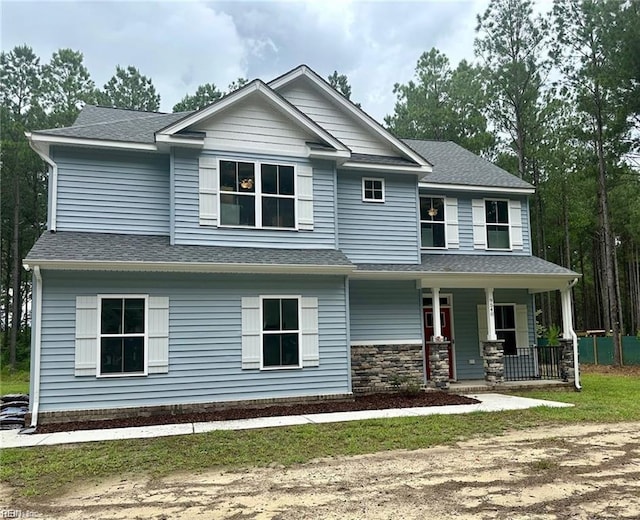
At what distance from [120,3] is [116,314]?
331 inches

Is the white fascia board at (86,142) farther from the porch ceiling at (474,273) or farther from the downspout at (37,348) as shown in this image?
the porch ceiling at (474,273)

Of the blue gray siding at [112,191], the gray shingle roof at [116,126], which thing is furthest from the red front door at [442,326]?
the gray shingle roof at [116,126]

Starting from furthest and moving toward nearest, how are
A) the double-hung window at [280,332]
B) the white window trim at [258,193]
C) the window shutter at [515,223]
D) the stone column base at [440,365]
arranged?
the window shutter at [515,223]
the stone column base at [440,365]
the white window trim at [258,193]
the double-hung window at [280,332]

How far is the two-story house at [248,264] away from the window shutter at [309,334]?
0.03 meters

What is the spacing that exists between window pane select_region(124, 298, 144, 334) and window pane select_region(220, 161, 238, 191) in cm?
296

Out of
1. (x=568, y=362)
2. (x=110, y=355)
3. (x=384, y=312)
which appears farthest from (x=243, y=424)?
(x=568, y=362)

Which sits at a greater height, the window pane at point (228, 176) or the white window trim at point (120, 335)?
the window pane at point (228, 176)

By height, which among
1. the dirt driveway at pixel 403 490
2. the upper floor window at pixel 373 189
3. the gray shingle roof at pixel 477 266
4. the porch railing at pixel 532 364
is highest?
the upper floor window at pixel 373 189

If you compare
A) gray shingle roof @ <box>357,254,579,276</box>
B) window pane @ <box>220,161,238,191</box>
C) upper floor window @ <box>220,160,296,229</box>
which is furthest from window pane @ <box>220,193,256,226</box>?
gray shingle roof @ <box>357,254,579,276</box>

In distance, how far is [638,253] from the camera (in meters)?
34.3

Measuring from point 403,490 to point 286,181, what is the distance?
7614mm

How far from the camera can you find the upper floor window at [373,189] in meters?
13.0

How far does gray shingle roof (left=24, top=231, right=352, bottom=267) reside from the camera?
9.36m

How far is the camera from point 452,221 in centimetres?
1454
